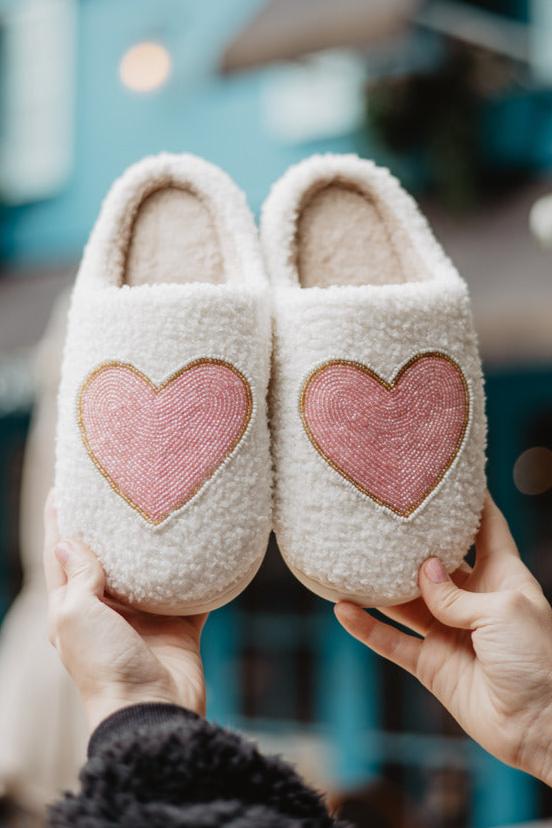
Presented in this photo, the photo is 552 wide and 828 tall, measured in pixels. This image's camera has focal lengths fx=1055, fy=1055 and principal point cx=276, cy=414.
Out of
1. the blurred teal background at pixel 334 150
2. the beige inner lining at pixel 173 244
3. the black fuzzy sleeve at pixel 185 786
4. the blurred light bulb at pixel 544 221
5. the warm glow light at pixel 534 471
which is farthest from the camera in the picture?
the warm glow light at pixel 534 471

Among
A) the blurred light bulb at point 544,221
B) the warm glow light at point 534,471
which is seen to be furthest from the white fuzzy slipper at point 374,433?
the warm glow light at point 534,471

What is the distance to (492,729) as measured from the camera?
2.89 ft

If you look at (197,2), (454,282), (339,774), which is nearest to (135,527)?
(454,282)

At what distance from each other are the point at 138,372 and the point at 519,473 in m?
2.73

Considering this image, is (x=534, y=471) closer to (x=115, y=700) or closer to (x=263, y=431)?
(x=263, y=431)

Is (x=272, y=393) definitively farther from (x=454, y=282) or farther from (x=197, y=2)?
(x=197, y=2)

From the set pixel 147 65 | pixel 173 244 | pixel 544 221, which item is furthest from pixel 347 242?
pixel 147 65

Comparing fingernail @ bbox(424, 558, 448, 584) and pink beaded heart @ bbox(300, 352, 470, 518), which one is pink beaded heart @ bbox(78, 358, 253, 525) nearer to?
pink beaded heart @ bbox(300, 352, 470, 518)

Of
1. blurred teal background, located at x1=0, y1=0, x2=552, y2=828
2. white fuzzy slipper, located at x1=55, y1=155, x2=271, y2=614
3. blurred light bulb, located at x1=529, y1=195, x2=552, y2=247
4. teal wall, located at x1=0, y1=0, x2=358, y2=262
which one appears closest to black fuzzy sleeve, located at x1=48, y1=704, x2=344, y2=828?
white fuzzy slipper, located at x1=55, y1=155, x2=271, y2=614

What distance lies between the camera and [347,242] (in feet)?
3.11

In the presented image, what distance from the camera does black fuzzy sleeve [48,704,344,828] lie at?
0.64m

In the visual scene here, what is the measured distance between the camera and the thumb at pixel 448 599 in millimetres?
842

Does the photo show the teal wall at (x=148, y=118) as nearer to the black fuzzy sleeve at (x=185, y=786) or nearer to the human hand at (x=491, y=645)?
the human hand at (x=491, y=645)

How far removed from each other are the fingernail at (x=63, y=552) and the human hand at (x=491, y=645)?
0.75 ft
